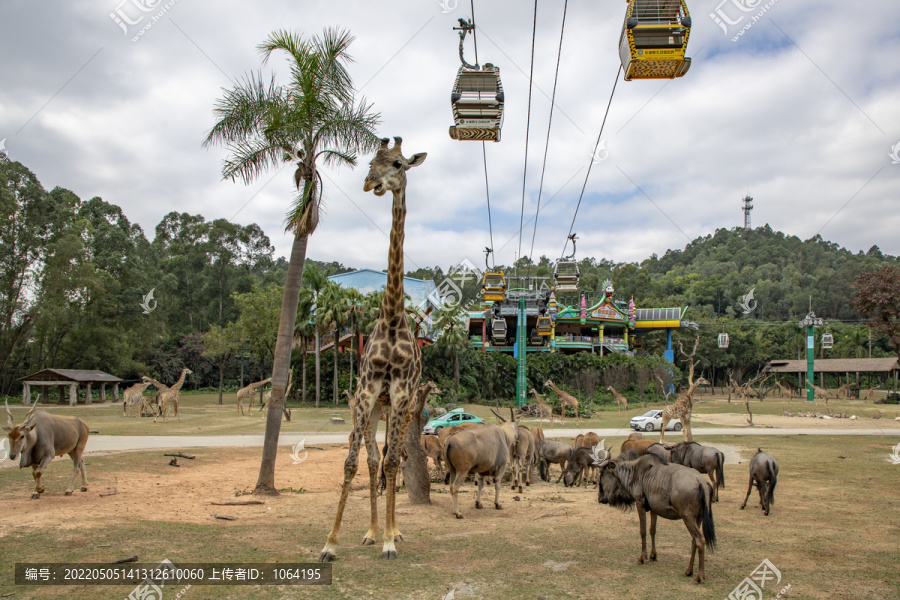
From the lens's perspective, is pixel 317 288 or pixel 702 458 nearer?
pixel 702 458

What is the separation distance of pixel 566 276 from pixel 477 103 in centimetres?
1341

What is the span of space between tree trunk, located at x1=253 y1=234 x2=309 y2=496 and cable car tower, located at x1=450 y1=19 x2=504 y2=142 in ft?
15.0

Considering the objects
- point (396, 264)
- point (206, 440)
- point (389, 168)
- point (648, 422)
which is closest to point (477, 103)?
point (389, 168)

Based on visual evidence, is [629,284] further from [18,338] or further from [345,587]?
[345,587]

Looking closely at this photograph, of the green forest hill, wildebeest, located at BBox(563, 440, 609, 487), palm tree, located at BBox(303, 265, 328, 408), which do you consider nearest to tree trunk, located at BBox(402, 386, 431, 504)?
wildebeest, located at BBox(563, 440, 609, 487)

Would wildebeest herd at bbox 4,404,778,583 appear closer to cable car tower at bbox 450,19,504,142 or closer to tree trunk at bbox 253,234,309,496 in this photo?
tree trunk at bbox 253,234,309,496

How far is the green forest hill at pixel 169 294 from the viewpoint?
4591cm

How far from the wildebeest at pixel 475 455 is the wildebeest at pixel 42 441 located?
7678 mm

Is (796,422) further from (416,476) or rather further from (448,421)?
(416,476)

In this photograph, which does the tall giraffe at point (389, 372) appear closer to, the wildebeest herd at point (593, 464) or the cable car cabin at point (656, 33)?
the wildebeest herd at point (593, 464)

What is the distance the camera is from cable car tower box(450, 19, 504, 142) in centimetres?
1054

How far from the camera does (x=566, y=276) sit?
23.0m

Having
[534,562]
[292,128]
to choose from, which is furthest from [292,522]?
[292,128]

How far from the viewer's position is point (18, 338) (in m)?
45.3
